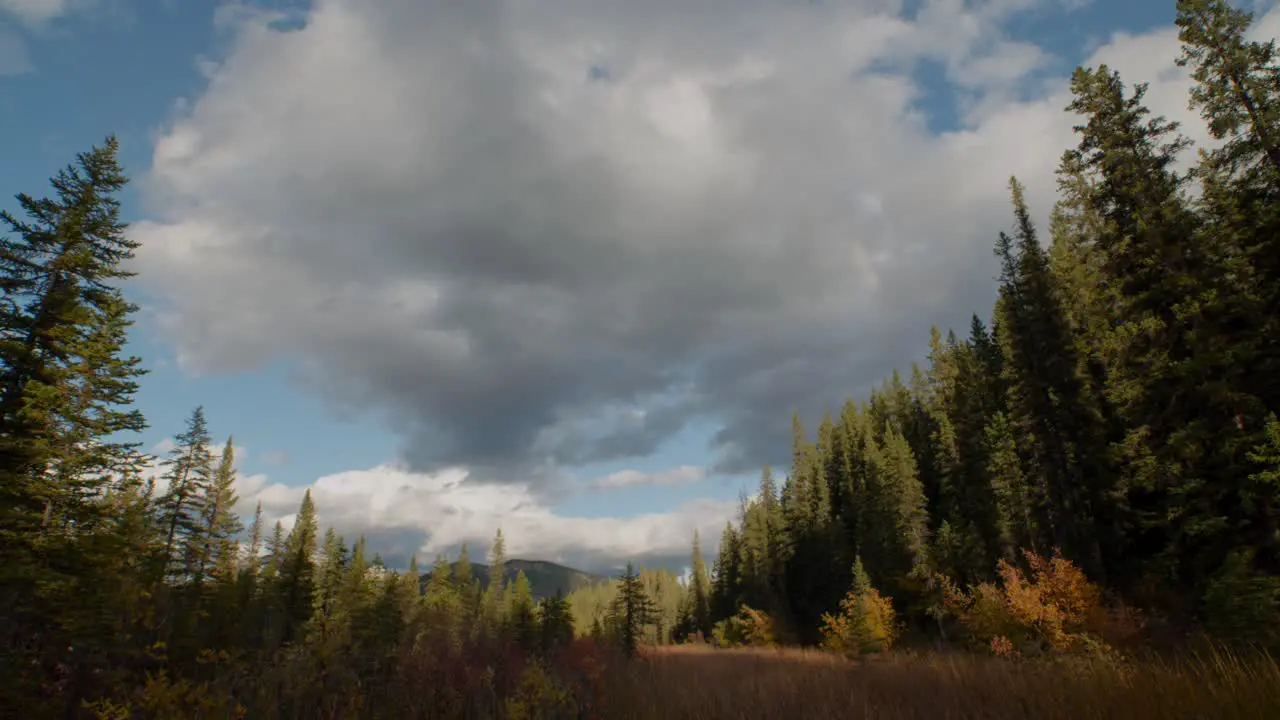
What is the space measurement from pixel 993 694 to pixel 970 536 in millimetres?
39025

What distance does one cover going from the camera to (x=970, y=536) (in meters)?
39.9

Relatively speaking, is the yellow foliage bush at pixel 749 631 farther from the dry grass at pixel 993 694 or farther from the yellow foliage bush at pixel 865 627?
the dry grass at pixel 993 694

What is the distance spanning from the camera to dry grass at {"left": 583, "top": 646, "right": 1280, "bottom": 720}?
16.6ft

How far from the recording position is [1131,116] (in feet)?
69.6

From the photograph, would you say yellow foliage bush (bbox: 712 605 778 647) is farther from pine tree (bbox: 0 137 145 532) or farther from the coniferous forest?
pine tree (bbox: 0 137 145 532)

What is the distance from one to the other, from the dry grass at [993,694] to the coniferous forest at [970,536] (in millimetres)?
59

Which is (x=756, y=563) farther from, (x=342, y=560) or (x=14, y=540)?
(x=14, y=540)

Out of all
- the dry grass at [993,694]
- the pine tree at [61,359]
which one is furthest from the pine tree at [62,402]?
the dry grass at [993,694]

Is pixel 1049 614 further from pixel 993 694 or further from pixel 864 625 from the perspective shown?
pixel 993 694

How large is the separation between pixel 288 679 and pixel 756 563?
64384 millimetres

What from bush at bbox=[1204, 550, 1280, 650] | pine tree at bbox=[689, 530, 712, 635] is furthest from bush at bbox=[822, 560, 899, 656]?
pine tree at bbox=[689, 530, 712, 635]

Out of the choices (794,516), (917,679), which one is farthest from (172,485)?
(794,516)

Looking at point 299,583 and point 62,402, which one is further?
point 299,583

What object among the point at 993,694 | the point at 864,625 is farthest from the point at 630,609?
the point at 993,694
